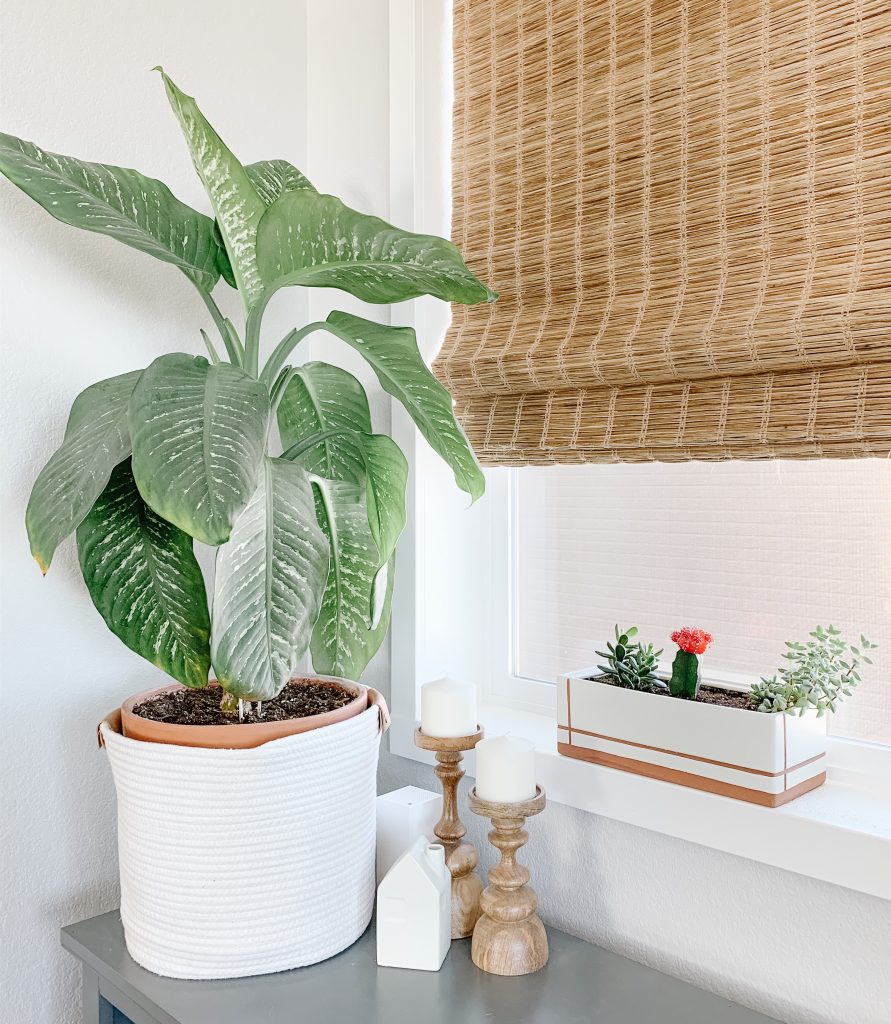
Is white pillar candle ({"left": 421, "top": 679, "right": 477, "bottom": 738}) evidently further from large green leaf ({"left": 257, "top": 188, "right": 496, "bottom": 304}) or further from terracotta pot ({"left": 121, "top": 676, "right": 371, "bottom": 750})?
large green leaf ({"left": 257, "top": 188, "right": 496, "bottom": 304})

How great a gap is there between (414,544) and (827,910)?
0.73 meters

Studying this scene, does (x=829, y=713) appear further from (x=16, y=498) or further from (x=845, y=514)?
(x=16, y=498)

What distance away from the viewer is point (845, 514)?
1.06 meters

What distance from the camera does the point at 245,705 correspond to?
3.35 feet

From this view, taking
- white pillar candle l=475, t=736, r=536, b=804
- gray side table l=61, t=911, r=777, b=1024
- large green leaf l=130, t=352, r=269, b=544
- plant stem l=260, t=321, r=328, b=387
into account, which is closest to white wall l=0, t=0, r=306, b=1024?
gray side table l=61, t=911, r=777, b=1024

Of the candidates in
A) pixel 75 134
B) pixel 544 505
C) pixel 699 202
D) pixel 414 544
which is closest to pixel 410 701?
pixel 414 544

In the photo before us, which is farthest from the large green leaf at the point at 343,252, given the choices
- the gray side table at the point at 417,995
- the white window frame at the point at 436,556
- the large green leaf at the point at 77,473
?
the gray side table at the point at 417,995

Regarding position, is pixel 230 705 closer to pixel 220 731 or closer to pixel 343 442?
pixel 220 731

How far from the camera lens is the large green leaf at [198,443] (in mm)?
728

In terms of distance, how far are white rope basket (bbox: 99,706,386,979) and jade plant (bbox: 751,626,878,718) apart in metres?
0.49

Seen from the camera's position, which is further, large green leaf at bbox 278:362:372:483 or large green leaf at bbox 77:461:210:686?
large green leaf at bbox 278:362:372:483

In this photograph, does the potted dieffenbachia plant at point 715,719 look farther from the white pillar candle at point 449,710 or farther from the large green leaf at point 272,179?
the large green leaf at point 272,179

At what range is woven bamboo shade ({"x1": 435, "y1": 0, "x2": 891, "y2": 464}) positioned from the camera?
91cm

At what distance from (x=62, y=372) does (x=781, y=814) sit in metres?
1.06
